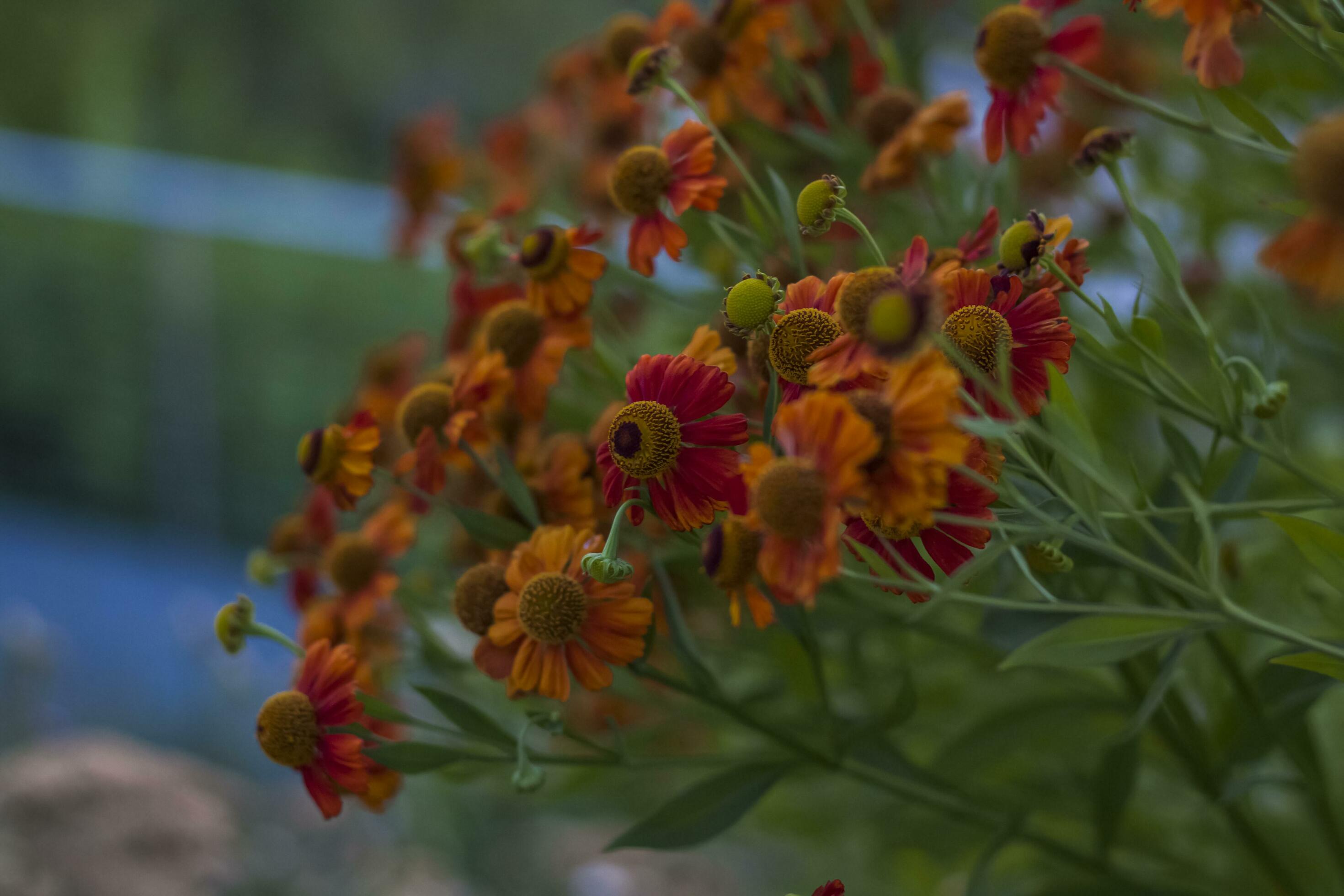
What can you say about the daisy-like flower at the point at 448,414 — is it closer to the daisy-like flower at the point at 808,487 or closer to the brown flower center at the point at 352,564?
the brown flower center at the point at 352,564

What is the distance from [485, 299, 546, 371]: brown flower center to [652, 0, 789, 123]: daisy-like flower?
13 centimetres

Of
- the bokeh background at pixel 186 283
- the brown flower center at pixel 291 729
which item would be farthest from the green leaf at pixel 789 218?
the bokeh background at pixel 186 283

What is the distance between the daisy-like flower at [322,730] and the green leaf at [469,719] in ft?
0.08

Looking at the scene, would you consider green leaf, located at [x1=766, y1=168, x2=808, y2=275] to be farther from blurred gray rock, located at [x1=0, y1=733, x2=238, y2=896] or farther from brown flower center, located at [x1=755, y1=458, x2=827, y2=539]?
blurred gray rock, located at [x1=0, y1=733, x2=238, y2=896]

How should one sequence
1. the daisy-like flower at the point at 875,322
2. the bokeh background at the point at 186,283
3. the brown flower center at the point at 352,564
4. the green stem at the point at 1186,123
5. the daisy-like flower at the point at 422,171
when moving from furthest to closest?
the bokeh background at the point at 186,283
the daisy-like flower at the point at 422,171
the brown flower center at the point at 352,564
the green stem at the point at 1186,123
the daisy-like flower at the point at 875,322

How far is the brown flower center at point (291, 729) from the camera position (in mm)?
358

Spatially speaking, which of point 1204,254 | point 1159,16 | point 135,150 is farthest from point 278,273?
point 1159,16

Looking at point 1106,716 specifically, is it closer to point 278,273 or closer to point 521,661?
point 521,661

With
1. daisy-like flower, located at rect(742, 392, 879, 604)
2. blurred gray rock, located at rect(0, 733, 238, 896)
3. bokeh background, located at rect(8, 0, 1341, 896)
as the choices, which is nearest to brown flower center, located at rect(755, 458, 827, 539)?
daisy-like flower, located at rect(742, 392, 879, 604)

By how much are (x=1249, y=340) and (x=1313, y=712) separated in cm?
20

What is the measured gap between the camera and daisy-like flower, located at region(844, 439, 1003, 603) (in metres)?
0.26

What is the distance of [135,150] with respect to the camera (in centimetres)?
211

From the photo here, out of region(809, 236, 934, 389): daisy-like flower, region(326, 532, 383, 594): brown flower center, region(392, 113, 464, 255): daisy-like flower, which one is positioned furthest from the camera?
region(392, 113, 464, 255): daisy-like flower

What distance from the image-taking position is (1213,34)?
32 centimetres
